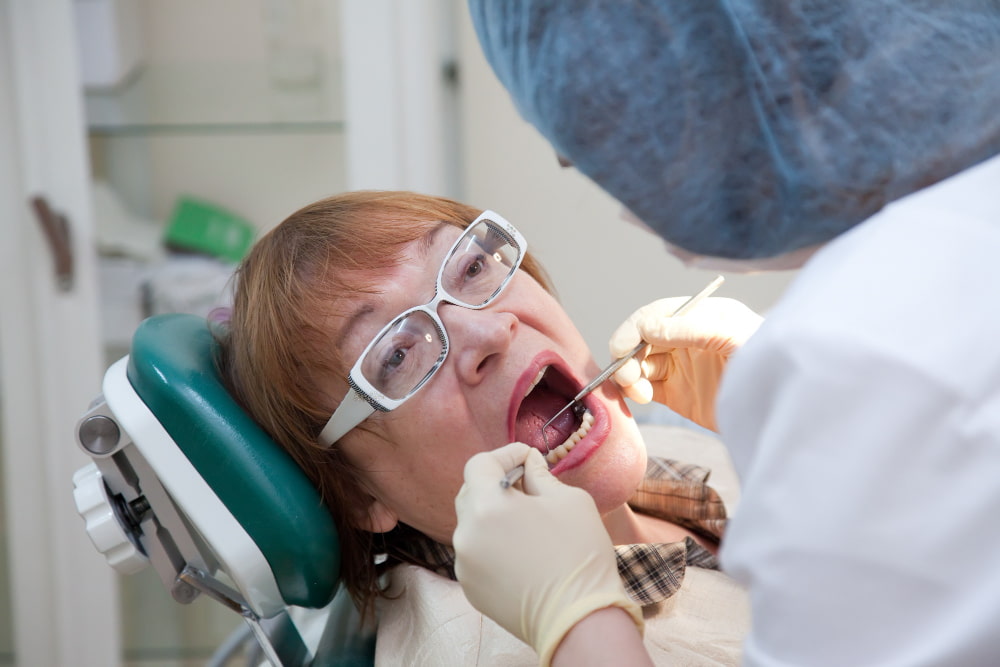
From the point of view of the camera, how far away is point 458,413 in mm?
1246

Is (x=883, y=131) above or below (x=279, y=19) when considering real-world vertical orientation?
below

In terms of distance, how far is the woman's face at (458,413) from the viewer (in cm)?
124

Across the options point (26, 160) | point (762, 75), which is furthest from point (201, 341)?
point (26, 160)

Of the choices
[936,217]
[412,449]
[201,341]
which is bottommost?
[412,449]

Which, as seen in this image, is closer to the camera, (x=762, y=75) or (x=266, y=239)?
(x=762, y=75)

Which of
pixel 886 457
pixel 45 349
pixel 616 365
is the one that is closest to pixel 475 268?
pixel 616 365

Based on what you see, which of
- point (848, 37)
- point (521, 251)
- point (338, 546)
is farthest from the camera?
point (521, 251)

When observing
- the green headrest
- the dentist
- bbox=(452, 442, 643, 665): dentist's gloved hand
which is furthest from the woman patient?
the dentist

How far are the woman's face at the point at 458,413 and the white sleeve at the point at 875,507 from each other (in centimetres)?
63

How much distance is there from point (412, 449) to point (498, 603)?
0.35m

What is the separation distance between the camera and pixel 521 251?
1.37 m

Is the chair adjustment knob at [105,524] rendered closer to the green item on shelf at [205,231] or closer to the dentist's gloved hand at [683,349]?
the dentist's gloved hand at [683,349]

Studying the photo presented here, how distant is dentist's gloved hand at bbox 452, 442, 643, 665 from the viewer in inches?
35.7

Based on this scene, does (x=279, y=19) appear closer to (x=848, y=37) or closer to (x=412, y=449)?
(x=412, y=449)
